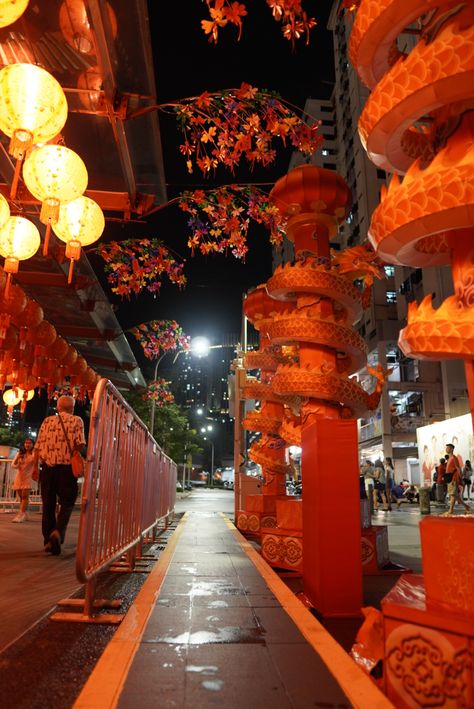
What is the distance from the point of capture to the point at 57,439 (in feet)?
20.4

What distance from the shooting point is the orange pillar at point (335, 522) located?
4012 millimetres

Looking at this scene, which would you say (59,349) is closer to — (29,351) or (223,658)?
(29,351)

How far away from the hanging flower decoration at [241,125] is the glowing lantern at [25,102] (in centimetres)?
201

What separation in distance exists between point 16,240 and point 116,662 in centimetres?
627

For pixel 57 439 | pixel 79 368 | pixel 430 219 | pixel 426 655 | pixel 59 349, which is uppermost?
pixel 59 349

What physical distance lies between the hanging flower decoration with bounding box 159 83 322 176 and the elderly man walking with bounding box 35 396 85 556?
4.37 metres

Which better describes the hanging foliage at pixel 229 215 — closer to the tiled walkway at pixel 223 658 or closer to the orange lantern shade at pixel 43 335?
the orange lantern shade at pixel 43 335

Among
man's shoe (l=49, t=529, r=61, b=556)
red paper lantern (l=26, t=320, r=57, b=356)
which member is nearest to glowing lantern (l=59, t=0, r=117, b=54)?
man's shoe (l=49, t=529, r=61, b=556)

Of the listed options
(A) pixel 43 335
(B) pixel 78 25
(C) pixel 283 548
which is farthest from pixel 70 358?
(B) pixel 78 25

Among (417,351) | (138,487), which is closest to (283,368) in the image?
(138,487)

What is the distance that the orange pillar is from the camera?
13.2 feet

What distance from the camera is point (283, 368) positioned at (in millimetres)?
6957

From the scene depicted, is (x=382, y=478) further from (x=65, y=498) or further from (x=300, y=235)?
(x=65, y=498)

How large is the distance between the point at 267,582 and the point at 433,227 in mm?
3354
